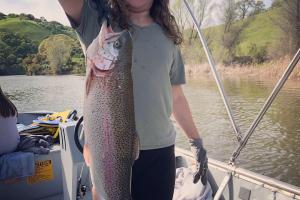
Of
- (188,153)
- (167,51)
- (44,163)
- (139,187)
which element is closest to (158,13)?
(167,51)

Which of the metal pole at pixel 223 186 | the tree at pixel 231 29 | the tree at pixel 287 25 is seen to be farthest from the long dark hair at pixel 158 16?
the tree at pixel 231 29

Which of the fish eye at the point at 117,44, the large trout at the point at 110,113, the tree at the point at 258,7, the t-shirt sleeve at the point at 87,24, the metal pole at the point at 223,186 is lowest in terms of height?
the metal pole at the point at 223,186

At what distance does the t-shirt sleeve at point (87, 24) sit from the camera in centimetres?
141

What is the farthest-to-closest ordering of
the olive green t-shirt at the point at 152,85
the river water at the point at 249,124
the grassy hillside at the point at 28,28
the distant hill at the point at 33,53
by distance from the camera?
the grassy hillside at the point at 28,28, the distant hill at the point at 33,53, the river water at the point at 249,124, the olive green t-shirt at the point at 152,85

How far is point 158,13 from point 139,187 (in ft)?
2.75

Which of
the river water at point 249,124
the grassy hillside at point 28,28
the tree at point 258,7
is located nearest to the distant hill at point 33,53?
the grassy hillside at point 28,28

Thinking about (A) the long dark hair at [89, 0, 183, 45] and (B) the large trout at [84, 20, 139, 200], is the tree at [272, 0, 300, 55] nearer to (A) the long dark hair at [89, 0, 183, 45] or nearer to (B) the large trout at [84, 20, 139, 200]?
(A) the long dark hair at [89, 0, 183, 45]

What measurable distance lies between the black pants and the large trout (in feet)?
1.31

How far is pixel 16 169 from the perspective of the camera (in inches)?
124

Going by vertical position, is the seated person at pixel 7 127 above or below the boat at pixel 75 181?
above

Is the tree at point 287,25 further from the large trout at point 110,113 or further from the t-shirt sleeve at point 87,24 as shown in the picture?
the large trout at point 110,113

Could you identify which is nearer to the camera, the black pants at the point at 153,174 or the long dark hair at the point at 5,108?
the black pants at the point at 153,174

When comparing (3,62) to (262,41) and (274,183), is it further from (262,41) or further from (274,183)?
(274,183)

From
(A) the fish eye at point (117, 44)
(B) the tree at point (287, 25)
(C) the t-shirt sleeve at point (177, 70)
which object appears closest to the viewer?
(A) the fish eye at point (117, 44)
